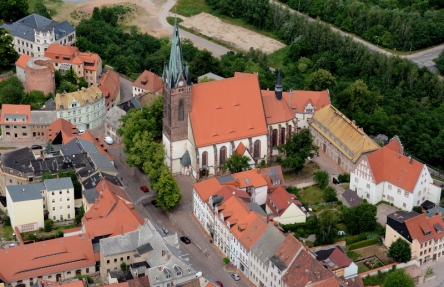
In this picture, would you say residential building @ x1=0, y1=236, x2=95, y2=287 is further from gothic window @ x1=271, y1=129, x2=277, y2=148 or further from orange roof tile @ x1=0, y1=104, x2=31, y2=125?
gothic window @ x1=271, y1=129, x2=277, y2=148

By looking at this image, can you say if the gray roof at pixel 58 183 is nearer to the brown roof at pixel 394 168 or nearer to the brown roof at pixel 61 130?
the brown roof at pixel 61 130

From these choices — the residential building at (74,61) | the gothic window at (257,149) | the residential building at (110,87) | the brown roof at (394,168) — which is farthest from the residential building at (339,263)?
the residential building at (74,61)

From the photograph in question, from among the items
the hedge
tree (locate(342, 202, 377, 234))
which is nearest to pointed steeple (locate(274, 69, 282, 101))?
tree (locate(342, 202, 377, 234))

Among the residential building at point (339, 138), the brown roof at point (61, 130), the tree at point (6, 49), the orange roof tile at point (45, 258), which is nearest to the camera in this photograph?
the orange roof tile at point (45, 258)

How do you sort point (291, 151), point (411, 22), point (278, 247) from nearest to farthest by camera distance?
point (278, 247)
point (291, 151)
point (411, 22)

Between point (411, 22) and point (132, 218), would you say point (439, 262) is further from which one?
point (411, 22)

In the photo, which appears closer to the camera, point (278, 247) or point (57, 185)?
point (278, 247)

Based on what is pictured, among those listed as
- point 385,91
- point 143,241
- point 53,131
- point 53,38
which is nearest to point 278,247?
point 143,241
